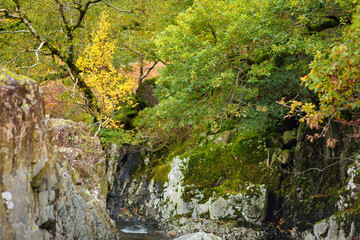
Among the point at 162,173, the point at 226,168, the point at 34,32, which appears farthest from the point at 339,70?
the point at 34,32

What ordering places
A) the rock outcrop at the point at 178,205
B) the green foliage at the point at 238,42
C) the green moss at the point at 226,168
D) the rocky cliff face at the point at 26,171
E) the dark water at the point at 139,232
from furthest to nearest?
the green moss at the point at 226,168 < the dark water at the point at 139,232 < the rock outcrop at the point at 178,205 < the green foliage at the point at 238,42 < the rocky cliff face at the point at 26,171

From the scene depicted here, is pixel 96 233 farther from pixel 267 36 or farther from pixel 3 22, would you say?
pixel 3 22

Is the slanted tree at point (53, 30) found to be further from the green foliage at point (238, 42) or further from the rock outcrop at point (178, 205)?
the green foliage at point (238, 42)

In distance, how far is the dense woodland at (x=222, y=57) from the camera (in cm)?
806

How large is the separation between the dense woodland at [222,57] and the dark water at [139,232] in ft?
15.0

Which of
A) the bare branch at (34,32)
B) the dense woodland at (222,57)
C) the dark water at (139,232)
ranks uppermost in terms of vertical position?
the bare branch at (34,32)

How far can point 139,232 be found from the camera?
17.2 meters

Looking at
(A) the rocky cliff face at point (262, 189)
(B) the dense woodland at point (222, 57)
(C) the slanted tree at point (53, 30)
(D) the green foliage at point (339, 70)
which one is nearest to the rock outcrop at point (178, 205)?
(A) the rocky cliff face at point (262, 189)

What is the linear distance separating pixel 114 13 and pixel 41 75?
6656 millimetres

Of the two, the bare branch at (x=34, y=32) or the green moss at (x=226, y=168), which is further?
the bare branch at (x=34, y=32)

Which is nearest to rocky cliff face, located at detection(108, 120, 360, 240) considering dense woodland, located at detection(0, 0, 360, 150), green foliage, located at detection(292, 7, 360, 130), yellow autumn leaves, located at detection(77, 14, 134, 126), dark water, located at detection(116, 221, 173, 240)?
dark water, located at detection(116, 221, 173, 240)

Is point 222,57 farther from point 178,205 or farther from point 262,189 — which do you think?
point 178,205

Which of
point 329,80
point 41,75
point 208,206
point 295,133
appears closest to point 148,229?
point 208,206

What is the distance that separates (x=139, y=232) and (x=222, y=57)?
31.4 feet
